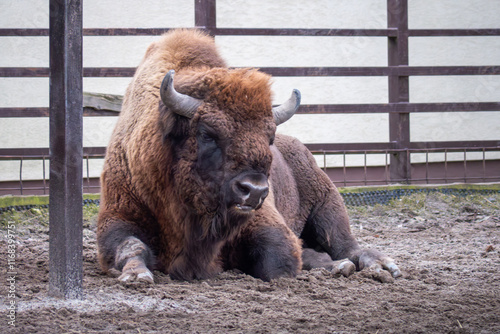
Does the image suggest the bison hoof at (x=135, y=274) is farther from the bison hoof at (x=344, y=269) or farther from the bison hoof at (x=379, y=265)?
the bison hoof at (x=379, y=265)

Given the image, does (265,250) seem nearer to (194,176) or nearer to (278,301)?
(194,176)

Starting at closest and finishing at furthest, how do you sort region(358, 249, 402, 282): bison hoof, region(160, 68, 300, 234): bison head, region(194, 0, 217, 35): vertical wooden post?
1. region(160, 68, 300, 234): bison head
2. region(358, 249, 402, 282): bison hoof
3. region(194, 0, 217, 35): vertical wooden post

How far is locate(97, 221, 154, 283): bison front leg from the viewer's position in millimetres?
3424

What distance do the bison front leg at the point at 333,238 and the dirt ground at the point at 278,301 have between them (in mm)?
340

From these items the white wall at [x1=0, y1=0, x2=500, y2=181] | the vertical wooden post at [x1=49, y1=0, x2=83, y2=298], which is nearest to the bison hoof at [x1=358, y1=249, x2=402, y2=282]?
the vertical wooden post at [x1=49, y1=0, x2=83, y2=298]

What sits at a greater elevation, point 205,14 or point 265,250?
point 205,14

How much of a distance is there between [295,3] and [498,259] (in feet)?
24.6

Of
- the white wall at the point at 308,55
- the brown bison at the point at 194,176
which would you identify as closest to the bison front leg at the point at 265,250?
the brown bison at the point at 194,176

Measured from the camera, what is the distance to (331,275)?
405 cm

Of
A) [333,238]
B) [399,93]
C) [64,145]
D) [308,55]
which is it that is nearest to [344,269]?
[333,238]

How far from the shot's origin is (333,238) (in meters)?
5.13

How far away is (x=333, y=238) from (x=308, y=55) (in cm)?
649

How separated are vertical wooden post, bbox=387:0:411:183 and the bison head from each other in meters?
A: 5.41

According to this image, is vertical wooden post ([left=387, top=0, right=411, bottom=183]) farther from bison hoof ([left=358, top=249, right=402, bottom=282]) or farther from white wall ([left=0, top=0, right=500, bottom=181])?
bison hoof ([left=358, top=249, right=402, bottom=282])
